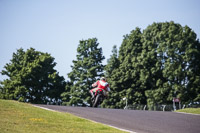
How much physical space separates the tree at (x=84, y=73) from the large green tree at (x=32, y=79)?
2.91m

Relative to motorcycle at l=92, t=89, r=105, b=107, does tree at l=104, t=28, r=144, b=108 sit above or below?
above

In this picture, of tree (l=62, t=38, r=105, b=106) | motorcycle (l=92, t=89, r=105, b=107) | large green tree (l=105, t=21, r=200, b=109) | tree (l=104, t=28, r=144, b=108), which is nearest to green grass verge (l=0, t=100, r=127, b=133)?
motorcycle (l=92, t=89, r=105, b=107)

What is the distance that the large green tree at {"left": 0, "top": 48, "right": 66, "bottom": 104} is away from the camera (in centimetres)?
5519

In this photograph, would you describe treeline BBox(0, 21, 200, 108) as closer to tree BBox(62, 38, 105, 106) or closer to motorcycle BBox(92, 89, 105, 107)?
tree BBox(62, 38, 105, 106)

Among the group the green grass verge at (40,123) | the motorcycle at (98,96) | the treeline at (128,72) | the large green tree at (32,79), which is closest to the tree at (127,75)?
the treeline at (128,72)

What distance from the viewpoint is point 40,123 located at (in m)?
11.0

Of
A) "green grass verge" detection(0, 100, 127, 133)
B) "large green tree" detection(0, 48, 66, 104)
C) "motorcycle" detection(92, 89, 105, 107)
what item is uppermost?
"large green tree" detection(0, 48, 66, 104)

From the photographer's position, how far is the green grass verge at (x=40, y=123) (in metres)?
9.80

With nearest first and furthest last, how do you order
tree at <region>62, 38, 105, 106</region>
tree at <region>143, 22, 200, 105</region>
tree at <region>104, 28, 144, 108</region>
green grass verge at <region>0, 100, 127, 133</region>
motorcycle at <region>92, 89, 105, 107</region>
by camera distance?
green grass verge at <region>0, 100, 127, 133</region> → motorcycle at <region>92, 89, 105, 107</region> → tree at <region>143, 22, 200, 105</region> → tree at <region>104, 28, 144, 108</region> → tree at <region>62, 38, 105, 106</region>

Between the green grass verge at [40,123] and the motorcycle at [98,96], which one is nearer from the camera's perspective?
the green grass verge at [40,123]

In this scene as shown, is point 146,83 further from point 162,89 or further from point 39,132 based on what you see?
point 39,132

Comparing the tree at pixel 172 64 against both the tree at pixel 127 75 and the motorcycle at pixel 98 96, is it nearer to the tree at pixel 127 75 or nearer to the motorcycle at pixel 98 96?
the tree at pixel 127 75

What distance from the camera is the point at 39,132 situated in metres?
9.42

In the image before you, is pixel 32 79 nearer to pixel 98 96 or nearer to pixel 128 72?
pixel 128 72
